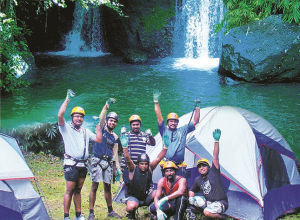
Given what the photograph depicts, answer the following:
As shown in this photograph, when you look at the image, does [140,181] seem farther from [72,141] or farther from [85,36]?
[85,36]

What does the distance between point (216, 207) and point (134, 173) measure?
1.29 metres

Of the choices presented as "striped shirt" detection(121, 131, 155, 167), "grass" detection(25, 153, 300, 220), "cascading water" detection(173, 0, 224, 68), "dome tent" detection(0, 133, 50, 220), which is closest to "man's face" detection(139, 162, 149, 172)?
"striped shirt" detection(121, 131, 155, 167)

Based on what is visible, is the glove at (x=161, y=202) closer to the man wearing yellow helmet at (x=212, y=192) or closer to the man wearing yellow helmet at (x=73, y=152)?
the man wearing yellow helmet at (x=212, y=192)

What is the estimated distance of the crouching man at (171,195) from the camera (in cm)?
538

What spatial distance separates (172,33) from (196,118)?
17603 millimetres

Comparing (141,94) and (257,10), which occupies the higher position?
(257,10)


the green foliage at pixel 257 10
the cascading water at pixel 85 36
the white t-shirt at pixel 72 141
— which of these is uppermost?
the green foliage at pixel 257 10

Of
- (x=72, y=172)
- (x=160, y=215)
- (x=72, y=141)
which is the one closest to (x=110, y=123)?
(x=72, y=141)

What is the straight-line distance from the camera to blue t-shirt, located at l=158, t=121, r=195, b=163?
19.6ft

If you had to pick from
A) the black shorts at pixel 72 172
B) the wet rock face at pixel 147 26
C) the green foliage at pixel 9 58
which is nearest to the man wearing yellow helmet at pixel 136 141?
the black shorts at pixel 72 172

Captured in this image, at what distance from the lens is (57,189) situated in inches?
289

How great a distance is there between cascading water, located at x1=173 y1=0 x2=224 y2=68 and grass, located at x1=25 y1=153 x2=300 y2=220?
13.9 meters

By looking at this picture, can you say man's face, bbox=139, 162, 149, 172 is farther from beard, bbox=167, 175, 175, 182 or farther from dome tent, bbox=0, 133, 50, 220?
dome tent, bbox=0, 133, 50, 220

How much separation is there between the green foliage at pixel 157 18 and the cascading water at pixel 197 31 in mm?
578
